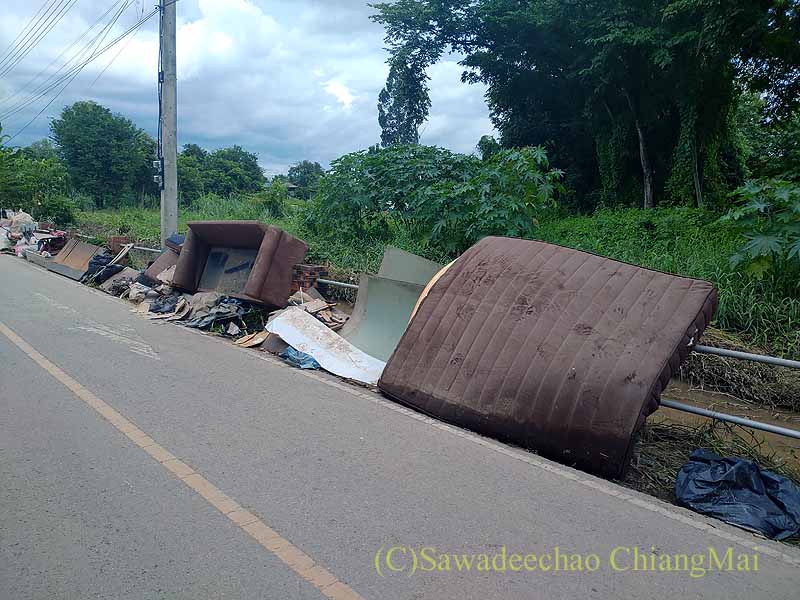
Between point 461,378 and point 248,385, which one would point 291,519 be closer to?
point 461,378

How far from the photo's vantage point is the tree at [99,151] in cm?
4319

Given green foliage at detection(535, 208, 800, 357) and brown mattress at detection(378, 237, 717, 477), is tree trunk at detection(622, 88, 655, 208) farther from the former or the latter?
brown mattress at detection(378, 237, 717, 477)

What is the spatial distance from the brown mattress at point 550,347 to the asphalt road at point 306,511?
0.29 m

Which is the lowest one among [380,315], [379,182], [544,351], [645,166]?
[380,315]

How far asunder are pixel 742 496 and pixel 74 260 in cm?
1858

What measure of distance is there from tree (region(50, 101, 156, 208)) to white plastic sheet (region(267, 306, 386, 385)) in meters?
39.9

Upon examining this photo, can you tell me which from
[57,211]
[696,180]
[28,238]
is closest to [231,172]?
[57,211]

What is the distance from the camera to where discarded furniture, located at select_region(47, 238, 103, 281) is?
58.4ft

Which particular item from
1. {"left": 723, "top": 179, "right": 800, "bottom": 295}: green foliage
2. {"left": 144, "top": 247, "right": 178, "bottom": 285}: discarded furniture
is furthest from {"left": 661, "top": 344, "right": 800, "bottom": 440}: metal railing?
{"left": 144, "top": 247, "right": 178, "bottom": 285}: discarded furniture

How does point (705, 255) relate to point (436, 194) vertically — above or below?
below

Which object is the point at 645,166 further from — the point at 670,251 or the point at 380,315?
the point at 380,315

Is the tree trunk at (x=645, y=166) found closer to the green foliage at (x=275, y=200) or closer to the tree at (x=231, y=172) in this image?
the green foliage at (x=275, y=200)

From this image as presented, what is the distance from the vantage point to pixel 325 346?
8.51 metres

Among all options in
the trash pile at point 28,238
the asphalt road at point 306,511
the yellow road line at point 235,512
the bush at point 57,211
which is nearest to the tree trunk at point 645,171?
the asphalt road at point 306,511
